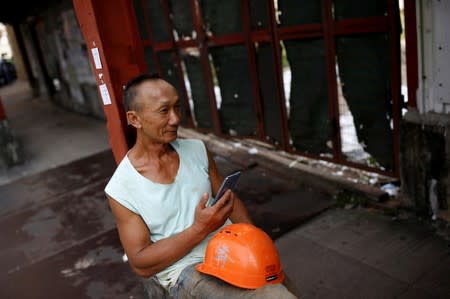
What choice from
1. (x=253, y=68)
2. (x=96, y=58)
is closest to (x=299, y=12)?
(x=253, y=68)

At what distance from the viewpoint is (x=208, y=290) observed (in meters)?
1.90

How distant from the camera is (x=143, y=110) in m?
2.09

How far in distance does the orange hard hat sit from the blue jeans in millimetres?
38

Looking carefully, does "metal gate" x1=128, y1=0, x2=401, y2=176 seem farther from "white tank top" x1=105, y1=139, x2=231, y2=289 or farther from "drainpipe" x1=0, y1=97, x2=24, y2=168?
"drainpipe" x1=0, y1=97, x2=24, y2=168

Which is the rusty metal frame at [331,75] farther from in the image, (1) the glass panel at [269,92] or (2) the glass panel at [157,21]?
(2) the glass panel at [157,21]

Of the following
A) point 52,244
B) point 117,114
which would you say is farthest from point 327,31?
point 52,244

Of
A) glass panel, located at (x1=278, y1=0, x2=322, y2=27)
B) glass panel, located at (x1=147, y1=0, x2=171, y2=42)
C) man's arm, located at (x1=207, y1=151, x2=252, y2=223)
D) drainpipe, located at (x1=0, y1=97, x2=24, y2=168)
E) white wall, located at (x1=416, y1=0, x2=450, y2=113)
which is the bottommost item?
drainpipe, located at (x1=0, y1=97, x2=24, y2=168)

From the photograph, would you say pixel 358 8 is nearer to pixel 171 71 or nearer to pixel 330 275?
pixel 330 275

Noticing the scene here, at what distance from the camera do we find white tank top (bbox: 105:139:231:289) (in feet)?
6.77

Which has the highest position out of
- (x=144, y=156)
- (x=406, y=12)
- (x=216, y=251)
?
(x=406, y=12)

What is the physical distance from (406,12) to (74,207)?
434 centimetres

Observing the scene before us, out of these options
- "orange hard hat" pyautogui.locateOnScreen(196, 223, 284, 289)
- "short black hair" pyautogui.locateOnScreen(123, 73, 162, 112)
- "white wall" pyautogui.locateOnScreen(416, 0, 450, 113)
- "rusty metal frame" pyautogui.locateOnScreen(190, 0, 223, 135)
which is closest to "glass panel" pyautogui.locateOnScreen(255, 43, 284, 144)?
"rusty metal frame" pyautogui.locateOnScreen(190, 0, 223, 135)

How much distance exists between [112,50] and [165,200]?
1.11 meters

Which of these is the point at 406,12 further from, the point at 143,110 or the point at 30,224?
the point at 30,224
